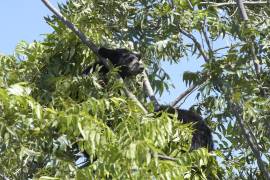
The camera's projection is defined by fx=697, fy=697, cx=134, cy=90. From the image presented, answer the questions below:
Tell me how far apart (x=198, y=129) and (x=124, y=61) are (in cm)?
120

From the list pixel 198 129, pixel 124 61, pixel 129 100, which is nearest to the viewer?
pixel 129 100

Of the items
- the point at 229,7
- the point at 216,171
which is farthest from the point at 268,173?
the point at 229,7

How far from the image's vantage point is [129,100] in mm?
6051

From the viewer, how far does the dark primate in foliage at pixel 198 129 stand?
717 cm

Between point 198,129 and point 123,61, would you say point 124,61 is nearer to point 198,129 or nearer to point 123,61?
point 123,61

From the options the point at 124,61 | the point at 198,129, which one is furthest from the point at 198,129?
the point at 124,61

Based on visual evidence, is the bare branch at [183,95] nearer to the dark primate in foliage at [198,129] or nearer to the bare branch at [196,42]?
the dark primate in foliage at [198,129]

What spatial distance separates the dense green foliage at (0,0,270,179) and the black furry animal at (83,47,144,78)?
121 mm

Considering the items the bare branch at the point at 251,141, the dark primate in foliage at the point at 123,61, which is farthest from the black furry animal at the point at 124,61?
the bare branch at the point at 251,141

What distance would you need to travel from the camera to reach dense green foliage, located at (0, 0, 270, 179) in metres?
5.11

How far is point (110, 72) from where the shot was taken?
6629 millimetres

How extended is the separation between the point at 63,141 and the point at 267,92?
7.15 ft

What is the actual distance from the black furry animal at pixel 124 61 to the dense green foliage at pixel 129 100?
121 mm

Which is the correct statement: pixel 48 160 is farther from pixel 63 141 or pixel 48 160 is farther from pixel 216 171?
pixel 216 171
